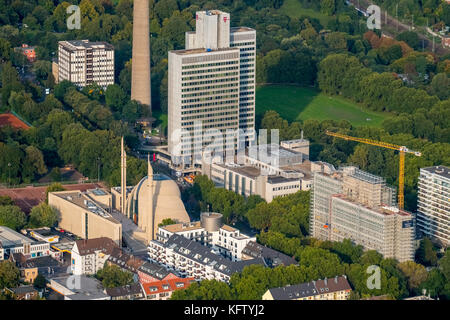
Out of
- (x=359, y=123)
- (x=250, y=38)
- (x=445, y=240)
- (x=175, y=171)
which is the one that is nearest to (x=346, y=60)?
(x=359, y=123)

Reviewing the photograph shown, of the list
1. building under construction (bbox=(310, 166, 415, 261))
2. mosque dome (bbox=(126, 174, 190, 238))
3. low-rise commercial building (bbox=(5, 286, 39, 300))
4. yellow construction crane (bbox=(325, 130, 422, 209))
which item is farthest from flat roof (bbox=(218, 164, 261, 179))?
low-rise commercial building (bbox=(5, 286, 39, 300))

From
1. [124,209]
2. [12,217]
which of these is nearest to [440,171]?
[124,209]

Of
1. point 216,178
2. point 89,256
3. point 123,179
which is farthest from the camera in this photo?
point 216,178

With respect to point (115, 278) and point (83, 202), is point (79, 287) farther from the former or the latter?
point (83, 202)

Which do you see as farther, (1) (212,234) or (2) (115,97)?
(2) (115,97)

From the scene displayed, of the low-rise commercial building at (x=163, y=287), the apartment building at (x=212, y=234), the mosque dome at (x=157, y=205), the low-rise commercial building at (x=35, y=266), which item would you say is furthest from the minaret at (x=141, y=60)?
the low-rise commercial building at (x=163, y=287)

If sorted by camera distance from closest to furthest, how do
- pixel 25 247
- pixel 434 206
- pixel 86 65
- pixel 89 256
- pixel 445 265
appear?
pixel 445 265
pixel 89 256
pixel 25 247
pixel 434 206
pixel 86 65
